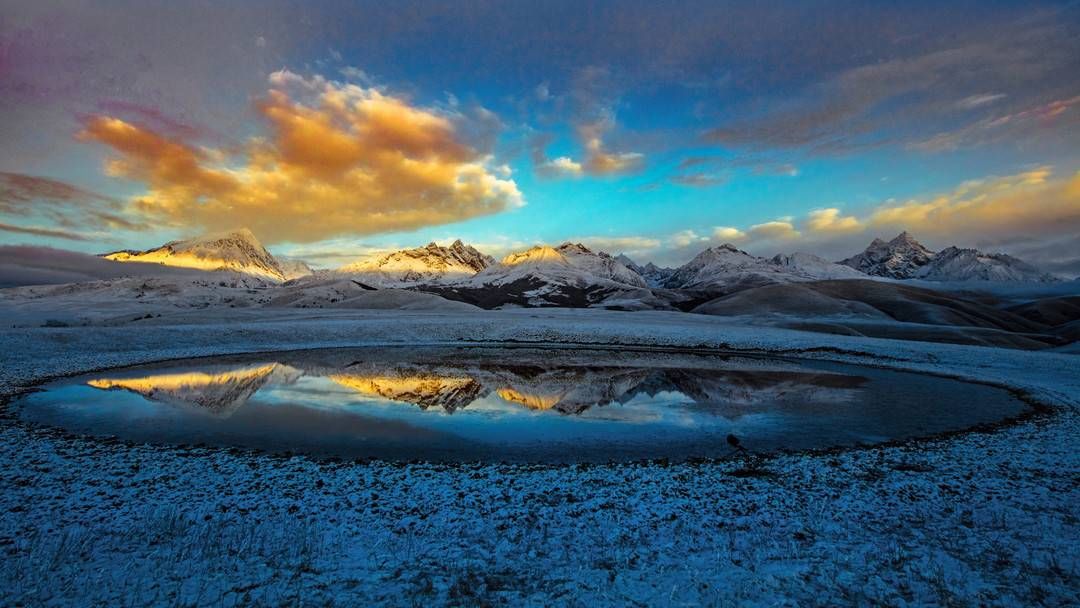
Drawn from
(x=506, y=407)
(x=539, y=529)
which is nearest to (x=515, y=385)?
(x=506, y=407)

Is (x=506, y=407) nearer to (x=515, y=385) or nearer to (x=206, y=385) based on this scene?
(x=515, y=385)

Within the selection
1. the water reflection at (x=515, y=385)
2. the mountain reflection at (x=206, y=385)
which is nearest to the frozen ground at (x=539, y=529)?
the mountain reflection at (x=206, y=385)

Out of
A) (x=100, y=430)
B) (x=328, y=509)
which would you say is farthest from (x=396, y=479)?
(x=100, y=430)

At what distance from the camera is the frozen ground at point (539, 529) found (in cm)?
876

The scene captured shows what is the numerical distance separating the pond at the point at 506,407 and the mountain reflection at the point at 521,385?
0.40 feet

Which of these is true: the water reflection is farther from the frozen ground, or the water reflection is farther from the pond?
the frozen ground

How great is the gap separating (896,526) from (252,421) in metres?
22.1

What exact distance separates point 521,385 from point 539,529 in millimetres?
21033

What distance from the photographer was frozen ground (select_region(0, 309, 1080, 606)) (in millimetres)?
8758

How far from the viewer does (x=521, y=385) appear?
32219 millimetres

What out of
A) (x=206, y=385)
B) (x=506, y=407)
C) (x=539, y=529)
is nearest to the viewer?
(x=539, y=529)

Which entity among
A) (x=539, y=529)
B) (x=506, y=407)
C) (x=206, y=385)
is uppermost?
(x=206, y=385)

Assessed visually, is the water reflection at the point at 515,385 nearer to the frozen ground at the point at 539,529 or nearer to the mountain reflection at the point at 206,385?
the mountain reflection at the point at 206,385

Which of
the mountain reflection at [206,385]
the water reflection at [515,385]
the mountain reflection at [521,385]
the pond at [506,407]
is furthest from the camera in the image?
the water reflection at [515,385]
